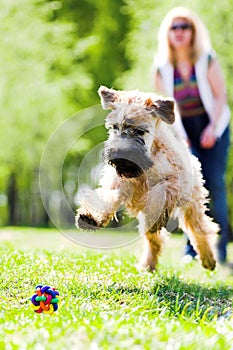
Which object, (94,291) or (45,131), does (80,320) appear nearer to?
(94,291)

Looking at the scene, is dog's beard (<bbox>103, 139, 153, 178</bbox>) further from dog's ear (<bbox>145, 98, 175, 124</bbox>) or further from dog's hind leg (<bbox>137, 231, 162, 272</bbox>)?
dog's hind leg (<bbox>137, 231, 162, 272</bbox>)

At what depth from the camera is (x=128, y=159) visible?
436cm

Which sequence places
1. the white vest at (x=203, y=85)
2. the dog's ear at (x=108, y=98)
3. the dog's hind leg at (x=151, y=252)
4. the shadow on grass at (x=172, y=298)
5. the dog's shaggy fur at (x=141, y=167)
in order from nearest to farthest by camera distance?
1. the shadow on grass at (x=172, y=298)
2. the dog's shaggy fur at (x=141, y=167)
3. the dog's ear at (x=108, y=98)
4. the dog's hind leg at (x=151, y=252)
5. the white vest at (x=203, y=85)

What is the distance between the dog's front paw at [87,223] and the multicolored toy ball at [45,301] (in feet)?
3.53

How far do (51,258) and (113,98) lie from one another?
5.08 ft

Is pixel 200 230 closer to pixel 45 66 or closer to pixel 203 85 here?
pixel 203 85

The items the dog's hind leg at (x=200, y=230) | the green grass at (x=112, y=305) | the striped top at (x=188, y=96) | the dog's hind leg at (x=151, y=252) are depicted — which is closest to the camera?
the green grass at (x=112, y=305)

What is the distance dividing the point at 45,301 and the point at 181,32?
3.82 m

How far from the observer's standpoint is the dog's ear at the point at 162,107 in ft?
15.3

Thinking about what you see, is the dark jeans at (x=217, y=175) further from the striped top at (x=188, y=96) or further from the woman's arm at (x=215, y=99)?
the striped top at (x=188, y=96)

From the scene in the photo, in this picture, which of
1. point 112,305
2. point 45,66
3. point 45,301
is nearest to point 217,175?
point 112,305

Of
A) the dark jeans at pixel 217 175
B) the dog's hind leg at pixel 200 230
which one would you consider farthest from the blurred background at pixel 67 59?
the dog's hind leg at pixel 200 230

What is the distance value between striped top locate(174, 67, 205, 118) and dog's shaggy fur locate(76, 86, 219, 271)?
1.70 metres

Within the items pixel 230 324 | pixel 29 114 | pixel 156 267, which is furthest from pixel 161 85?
pixel 29 114
